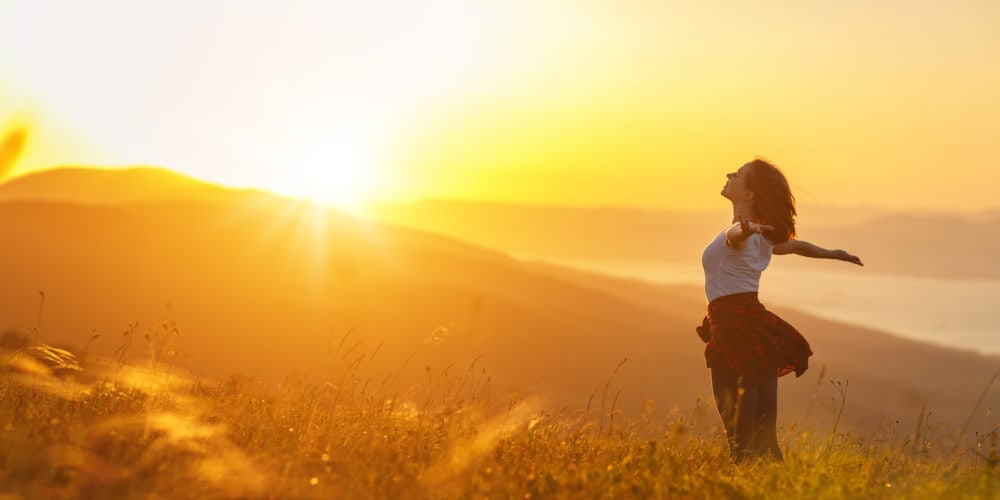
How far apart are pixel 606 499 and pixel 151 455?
7.13ft

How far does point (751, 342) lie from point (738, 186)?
3.44 feet

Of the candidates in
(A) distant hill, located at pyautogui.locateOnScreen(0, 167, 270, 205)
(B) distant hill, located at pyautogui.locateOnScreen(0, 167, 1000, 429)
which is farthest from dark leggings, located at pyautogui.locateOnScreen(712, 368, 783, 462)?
(A) distant hill, located at pyautogui.locateOnScreen(0, 167, 270, 205)

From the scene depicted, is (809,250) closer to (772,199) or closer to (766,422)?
(772,199)

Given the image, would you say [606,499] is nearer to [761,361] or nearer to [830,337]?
[761,361]

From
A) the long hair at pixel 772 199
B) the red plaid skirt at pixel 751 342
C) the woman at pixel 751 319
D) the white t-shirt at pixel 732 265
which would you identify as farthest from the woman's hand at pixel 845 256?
the red plaid skirt at pixel 751 342

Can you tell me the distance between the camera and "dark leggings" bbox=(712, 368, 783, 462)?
5793 mm

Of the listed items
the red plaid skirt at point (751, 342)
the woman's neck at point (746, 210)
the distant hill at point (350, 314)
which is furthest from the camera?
the distant hill at point (350, 314)

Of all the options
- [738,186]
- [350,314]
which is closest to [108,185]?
[350,314]

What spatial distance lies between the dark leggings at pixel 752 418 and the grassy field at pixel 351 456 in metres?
0.18

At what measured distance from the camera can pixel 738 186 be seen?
6.07 meters

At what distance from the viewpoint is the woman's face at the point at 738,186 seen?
19.9ft

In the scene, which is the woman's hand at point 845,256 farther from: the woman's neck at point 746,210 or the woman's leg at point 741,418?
the woman's leg at point 741,418

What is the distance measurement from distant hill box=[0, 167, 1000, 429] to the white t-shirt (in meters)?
18.3

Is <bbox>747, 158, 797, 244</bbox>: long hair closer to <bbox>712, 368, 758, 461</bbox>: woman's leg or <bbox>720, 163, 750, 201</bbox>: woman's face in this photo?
<bbox>720, 163, 750, 201</bbox>: woman's face
